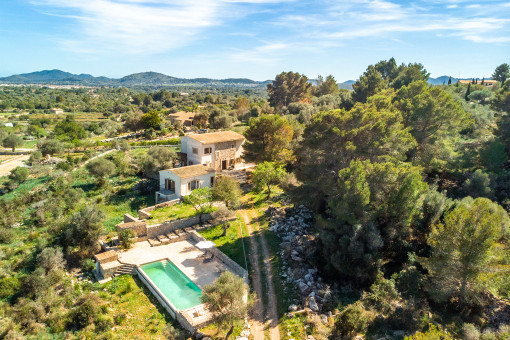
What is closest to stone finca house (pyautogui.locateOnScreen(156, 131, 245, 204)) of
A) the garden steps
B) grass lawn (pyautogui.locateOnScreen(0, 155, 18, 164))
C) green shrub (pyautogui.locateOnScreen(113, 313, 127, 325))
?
the garden steps

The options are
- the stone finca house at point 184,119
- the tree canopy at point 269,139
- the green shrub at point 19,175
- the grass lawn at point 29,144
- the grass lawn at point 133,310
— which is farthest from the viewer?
the stone finca house at point 184,119

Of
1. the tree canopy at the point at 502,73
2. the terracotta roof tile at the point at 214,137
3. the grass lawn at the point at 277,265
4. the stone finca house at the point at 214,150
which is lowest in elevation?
the grass lawn at the point at 277,265

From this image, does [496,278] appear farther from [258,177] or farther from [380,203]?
[258,177]

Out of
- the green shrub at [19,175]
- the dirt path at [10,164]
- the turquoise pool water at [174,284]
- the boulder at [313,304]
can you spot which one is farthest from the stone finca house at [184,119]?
the boulder at [313,304]

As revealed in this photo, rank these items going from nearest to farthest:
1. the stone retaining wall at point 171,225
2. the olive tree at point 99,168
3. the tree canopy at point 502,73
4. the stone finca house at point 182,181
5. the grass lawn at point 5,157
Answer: the stone retaining wall at point 171,225 < the stone finca house at point 182,181 < the olive tree at point 99,168 < the grass lawn at point 5,157 < the tree canopy at point 502,73

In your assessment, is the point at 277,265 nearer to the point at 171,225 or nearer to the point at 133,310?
the point at 133,310

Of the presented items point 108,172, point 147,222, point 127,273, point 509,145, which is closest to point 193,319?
point 127,273

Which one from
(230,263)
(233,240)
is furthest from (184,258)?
(233,240)

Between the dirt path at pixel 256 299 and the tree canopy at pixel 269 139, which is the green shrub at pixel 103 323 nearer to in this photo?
the dirt path at pixel 256 299
